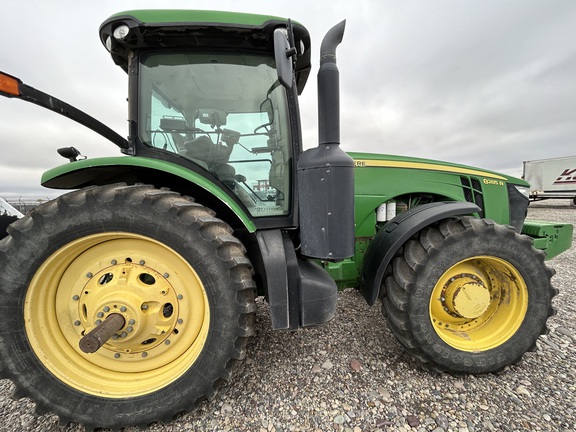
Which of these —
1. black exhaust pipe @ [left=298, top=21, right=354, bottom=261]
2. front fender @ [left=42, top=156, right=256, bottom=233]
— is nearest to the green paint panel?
black exhaust pipe @ [left=298, top=21, right=354, bottom=261]

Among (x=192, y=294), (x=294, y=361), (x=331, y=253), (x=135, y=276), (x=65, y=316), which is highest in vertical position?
(x=331, y=253)

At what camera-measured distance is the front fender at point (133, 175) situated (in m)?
1.41

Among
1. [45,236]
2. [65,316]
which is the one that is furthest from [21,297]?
[45,236]

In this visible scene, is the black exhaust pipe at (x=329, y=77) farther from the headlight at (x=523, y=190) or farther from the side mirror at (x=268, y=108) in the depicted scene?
the headlight at (x=523, y=190)

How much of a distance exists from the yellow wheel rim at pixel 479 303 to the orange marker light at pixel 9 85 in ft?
9.14

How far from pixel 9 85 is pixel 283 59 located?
1.46 meters

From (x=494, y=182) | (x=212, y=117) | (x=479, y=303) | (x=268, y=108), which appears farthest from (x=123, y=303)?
(x=494, y=182)

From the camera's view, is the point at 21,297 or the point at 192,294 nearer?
the point at 21,297

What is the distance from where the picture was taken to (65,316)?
4.89ft

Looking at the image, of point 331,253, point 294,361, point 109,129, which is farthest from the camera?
point 109,129

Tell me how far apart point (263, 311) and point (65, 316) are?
160 centimetres

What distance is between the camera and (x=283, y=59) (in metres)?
1.21

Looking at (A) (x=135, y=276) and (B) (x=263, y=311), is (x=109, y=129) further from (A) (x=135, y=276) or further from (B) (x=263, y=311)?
(B) (x=263, y=311)

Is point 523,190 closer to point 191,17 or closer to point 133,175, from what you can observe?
point 191,17
